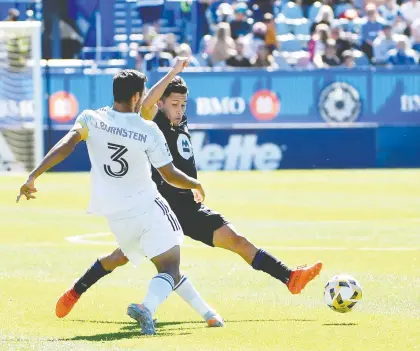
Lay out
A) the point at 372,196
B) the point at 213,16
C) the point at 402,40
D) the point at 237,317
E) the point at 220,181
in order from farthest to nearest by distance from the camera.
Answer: the point at 213,16
the point at 402,40
the point at 220,181
the point at 372,196
the point at 237,317

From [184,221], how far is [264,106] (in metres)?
17.6

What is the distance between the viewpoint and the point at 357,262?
40.8 ft

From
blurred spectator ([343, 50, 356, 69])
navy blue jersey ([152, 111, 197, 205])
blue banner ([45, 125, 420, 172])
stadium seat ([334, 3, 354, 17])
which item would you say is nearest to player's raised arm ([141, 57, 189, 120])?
navy blue jersey ([152, 111, 197, 205])

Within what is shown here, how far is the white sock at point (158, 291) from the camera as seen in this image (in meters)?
8.10

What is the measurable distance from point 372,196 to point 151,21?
10.7 meters

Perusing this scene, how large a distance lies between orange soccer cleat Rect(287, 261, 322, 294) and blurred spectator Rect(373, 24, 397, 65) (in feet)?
64.2

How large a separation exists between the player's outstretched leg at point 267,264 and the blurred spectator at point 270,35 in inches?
754

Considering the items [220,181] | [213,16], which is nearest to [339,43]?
[213,16]

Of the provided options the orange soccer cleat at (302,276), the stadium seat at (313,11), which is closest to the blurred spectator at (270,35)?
the stadium seat at (313,11)

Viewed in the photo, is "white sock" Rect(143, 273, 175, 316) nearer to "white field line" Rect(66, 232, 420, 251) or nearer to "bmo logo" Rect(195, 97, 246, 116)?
"white field line" Rect(66, 232, 420, 251)

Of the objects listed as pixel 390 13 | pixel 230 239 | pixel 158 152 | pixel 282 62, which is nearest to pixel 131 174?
pixel 158 152

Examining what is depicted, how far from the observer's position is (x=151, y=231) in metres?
8.37

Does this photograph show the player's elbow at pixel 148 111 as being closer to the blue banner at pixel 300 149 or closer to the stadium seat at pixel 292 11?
the blue banner at pixel 300 149

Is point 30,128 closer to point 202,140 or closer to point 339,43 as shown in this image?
point 202,140
